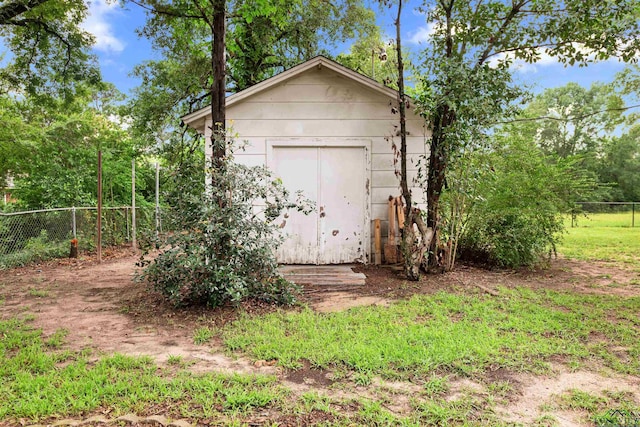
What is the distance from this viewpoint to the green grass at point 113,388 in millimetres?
2670

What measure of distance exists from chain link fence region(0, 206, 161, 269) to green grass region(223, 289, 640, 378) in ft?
14.7

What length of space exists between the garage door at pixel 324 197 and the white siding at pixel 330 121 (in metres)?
0.22

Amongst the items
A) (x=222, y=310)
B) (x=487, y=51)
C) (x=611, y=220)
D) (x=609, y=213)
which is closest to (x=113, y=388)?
(x=222, y=310)

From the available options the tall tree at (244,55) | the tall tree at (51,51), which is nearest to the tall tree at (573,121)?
the tall tree at (244,55)

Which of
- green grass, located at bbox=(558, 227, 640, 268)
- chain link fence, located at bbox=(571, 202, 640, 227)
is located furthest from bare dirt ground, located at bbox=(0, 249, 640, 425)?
chain link fence, located at bbox=(571, 202, 640, 227)

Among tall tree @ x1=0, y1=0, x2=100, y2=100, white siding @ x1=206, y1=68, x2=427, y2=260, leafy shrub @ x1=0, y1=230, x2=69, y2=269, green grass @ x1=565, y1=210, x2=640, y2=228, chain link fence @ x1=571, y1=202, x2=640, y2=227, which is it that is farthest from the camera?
chain link fence @ x1=571, y1=202, x2=640, y2=227

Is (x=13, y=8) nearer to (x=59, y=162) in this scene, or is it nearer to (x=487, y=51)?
(x=59, y=162)

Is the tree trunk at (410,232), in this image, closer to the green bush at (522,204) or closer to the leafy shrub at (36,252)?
the green bush at (522,204)

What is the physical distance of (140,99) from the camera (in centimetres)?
1502

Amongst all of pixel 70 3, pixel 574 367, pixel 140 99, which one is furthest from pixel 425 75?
pixel 140 99

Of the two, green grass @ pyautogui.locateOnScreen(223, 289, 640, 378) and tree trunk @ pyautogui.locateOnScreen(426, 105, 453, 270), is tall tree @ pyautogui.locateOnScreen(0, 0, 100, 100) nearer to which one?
tree trunk @ pyautogui.locateOnScreen(426, 105, 453, 270)

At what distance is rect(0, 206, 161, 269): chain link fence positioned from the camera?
8320 millimetres

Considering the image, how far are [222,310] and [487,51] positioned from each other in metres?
5.94

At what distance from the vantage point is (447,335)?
4.03 metres
